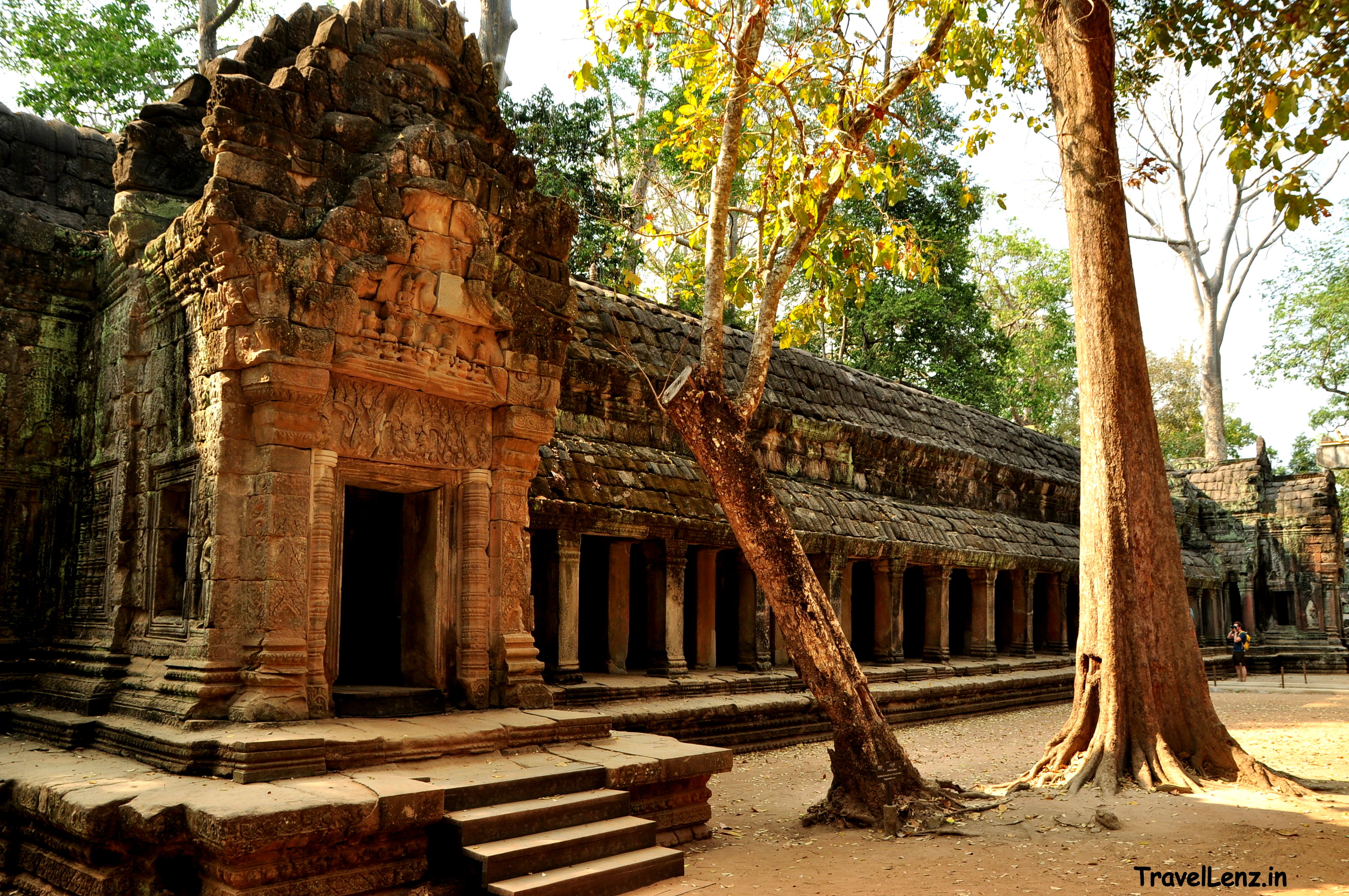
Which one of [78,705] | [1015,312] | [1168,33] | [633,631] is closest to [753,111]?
[1168,33]

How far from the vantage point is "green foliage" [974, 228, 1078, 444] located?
3181cm

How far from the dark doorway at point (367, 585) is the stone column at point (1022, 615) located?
12.6 m

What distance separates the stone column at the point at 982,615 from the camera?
1664cm

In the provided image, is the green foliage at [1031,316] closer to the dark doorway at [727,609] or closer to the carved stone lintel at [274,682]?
the dark doorway at [727,609]

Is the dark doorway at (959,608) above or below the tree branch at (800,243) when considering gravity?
below

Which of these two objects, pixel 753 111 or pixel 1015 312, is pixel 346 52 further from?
pixel 1015 312

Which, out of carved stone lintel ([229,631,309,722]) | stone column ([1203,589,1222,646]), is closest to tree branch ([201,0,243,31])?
carved stone lintel ([229,631,309,722])

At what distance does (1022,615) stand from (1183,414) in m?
27.9

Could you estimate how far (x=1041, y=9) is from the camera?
9047 millimetres

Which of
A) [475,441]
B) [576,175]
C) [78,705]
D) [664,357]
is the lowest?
[78,705]

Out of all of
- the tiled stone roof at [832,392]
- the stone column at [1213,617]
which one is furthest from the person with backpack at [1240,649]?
the tiled stone roof at [832,392]

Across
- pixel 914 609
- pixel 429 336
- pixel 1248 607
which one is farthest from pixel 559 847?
pixel 1248 607

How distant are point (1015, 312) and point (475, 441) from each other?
30.0 m

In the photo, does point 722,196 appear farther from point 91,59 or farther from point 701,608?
point 91,59
